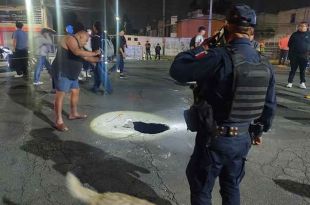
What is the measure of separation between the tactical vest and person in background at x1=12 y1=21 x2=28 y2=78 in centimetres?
916

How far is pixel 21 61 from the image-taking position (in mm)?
10352

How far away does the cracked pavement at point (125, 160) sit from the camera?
3.19 meters

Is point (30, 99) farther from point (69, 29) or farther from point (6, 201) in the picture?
point (6, 201)

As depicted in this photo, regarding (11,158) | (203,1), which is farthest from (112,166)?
(203,1)

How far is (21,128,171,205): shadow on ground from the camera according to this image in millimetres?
3254

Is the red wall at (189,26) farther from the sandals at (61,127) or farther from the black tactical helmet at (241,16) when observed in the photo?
the black tactical helmet at (241,16)

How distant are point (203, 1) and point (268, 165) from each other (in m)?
48.8

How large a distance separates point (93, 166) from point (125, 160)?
420 millimetres

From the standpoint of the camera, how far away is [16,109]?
6.28m

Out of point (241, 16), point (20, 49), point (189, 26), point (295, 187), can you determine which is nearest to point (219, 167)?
point (241, 16)

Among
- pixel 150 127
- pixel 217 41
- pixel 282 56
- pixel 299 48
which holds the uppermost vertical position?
pixel 217 41

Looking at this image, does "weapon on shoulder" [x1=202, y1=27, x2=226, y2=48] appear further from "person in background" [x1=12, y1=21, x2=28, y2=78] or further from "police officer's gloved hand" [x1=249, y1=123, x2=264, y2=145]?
"person in background" [x1=12, y1=21, x2=28, y2=78]

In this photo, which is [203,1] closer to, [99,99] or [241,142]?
[99,99]

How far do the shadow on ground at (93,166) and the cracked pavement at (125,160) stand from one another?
10 millimetres
